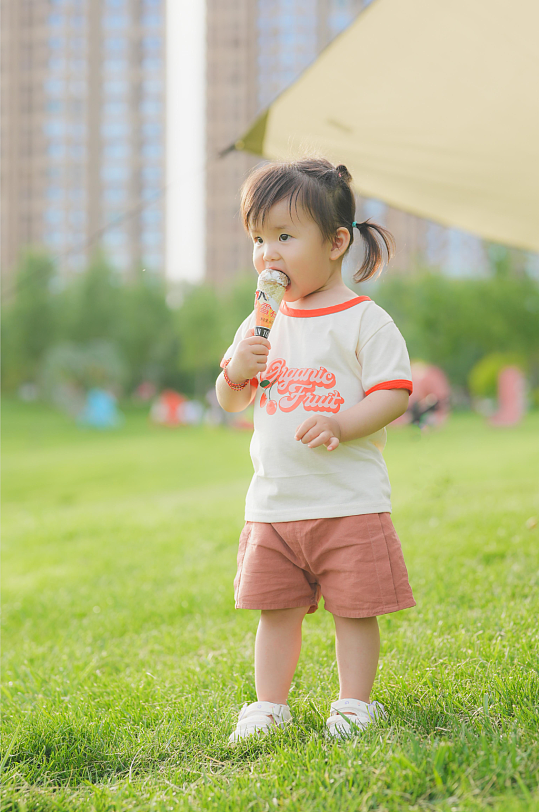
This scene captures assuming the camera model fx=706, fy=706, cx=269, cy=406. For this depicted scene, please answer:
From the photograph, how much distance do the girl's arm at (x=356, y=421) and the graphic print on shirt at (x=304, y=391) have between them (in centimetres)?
5

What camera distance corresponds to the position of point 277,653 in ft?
5.28

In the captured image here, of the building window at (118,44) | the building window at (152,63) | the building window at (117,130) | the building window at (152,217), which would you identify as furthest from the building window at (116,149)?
the building window at (118,44)

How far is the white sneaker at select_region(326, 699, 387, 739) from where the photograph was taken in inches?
56.2

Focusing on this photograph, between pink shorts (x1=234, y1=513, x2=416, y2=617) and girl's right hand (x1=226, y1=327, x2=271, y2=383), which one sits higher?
girl's right hand (x1=226, y1=327, x2=271, y2=383)

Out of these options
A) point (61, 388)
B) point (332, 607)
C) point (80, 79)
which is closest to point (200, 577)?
point (332, 607)

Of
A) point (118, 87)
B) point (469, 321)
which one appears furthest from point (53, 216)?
point (469, 321)

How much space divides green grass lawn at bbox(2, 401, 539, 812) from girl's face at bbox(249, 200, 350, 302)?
975mm

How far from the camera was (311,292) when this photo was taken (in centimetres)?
167

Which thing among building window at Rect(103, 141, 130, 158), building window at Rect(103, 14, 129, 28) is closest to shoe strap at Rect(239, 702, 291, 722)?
building window at Rect(103, 141, 130, 158)

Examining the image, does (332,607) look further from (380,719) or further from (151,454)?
(151,454)

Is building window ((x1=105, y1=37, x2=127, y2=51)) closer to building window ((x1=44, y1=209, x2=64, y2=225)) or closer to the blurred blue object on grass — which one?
building window ((x1=44, y1=209, x2=64, y2=225))

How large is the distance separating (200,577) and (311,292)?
1.95m

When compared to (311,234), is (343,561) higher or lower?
lower

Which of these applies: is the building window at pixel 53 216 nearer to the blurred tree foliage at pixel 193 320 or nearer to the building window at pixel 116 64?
the building window at pixel 116 64
